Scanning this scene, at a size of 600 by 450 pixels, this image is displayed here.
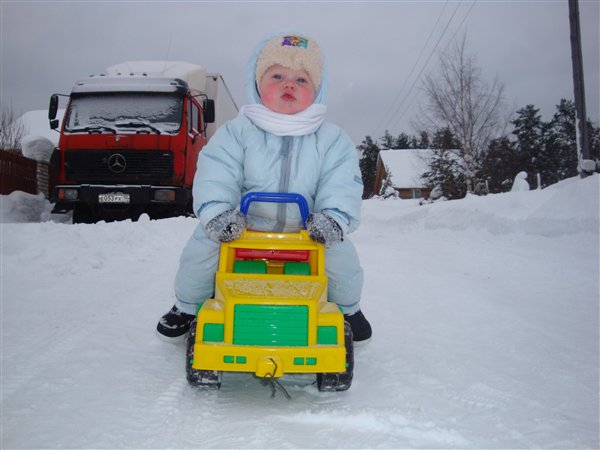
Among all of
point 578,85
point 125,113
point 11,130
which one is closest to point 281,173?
→ point 125,113

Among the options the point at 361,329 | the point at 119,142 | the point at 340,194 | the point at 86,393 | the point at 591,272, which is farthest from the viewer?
the point at 119,142

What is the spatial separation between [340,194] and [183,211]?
21.8ft

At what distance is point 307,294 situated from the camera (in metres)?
1.83

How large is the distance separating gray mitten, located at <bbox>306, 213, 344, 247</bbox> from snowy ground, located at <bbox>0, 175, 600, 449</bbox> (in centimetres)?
65

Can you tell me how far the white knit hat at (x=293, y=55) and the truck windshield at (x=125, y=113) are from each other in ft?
18.9

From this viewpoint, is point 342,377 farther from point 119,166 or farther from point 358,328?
point 119,166

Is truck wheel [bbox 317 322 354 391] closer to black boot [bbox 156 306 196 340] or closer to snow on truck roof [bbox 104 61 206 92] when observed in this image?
black boot [bbox 156 306 196 340]

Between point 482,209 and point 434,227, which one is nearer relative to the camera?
point 482,209

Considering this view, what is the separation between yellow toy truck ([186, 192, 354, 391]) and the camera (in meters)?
1.68

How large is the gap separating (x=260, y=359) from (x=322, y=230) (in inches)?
23.0

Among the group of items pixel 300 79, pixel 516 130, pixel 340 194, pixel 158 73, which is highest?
pixel 516 130

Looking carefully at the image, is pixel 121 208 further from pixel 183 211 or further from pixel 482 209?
pixel 482 209

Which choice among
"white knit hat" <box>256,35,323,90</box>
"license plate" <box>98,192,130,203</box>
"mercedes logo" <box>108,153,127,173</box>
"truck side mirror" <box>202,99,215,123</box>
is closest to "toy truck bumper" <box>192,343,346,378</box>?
"white knit hat" <box>256,35,323,90</box>

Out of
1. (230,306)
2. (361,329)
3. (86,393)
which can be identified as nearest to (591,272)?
(361,329)
